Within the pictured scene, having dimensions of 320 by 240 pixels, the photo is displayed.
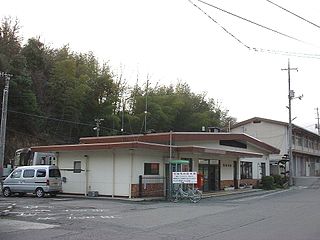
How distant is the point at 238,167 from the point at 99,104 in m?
16.2

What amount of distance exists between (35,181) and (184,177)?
9.24m

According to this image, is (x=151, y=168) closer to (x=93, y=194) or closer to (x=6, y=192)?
(x=93, y=194)

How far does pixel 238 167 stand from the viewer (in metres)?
38.7

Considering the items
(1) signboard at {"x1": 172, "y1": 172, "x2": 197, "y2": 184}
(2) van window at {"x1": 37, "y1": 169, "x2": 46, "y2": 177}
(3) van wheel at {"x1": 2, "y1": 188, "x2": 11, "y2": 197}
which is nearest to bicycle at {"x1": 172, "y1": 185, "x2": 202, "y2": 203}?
(1) signboard at {"x1": 172, "y1": 172, "x2": 197, "y2": 184}

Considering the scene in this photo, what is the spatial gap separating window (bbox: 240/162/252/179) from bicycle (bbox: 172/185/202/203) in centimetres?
1484

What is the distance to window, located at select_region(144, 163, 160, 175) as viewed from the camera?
90.8 ft

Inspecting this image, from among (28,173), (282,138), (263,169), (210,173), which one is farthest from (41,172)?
(282,138)

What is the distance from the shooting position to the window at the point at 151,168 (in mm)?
27672

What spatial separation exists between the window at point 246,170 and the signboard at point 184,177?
15.2m

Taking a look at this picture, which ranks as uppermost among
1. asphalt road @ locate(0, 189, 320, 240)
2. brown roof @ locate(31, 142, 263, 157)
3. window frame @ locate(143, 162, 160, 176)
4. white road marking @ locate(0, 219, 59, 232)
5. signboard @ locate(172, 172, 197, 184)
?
brown roof @ locate(31, 142, 263, 157)

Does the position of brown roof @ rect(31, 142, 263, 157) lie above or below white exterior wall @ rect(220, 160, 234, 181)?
above

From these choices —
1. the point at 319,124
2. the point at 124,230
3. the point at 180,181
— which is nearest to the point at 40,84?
the point at 180,181

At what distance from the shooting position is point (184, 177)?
25531 mm

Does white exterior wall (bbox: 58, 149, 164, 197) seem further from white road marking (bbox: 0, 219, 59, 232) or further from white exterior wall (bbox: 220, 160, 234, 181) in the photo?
white road marking (bbox: 0, 219, 59, 232)
